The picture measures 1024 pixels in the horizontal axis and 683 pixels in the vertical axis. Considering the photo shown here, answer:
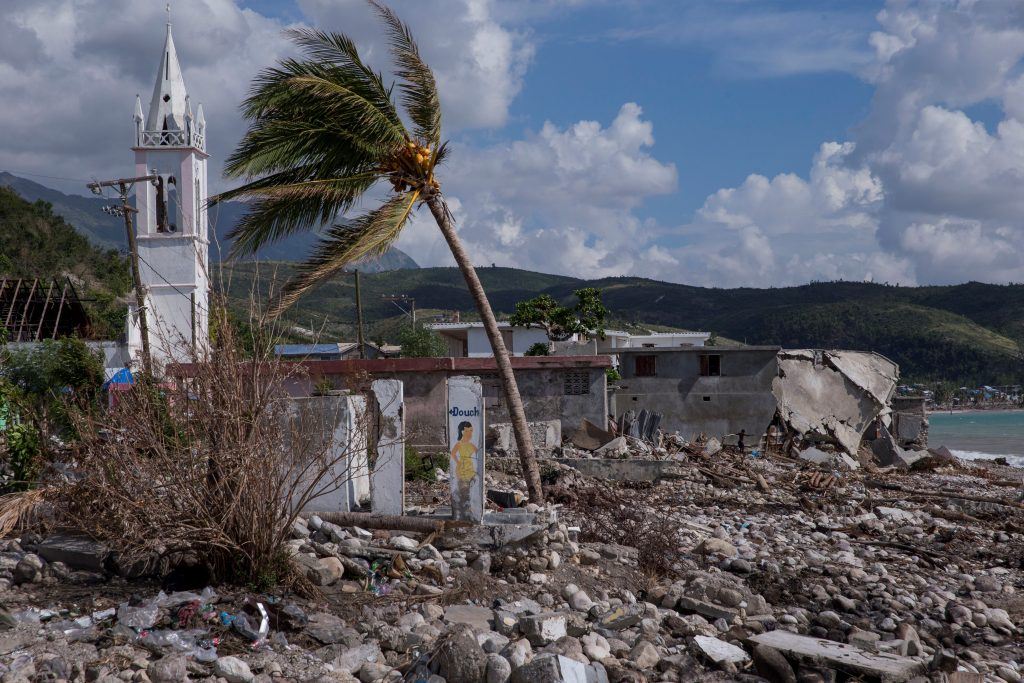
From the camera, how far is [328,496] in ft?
37.0

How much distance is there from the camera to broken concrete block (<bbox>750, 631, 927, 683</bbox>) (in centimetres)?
701

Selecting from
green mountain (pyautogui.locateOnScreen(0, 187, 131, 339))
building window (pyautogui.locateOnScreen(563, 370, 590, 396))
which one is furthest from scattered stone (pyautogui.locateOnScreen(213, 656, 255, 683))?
green mountain (pyautogui.locateOnScreen(0, 187, 131, 339))

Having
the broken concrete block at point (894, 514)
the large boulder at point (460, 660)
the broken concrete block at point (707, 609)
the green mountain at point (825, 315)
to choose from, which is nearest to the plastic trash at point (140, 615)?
the large boulder at point (460, 660)

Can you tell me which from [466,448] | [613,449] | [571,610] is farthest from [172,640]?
[613,449]

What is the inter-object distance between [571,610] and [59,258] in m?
50.1

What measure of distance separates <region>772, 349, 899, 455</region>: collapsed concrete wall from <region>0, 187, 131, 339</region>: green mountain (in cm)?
3022

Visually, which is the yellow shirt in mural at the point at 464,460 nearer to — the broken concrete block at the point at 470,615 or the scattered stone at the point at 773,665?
the broken concrete block at the point at 470,615

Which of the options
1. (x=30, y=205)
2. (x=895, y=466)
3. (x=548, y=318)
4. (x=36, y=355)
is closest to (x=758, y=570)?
(x=895, y=466)

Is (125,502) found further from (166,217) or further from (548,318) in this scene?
(548,318)

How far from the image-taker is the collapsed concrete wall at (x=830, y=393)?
30.5 meters

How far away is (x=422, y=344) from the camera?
4625 centimetres

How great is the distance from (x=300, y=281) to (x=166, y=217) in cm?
2486

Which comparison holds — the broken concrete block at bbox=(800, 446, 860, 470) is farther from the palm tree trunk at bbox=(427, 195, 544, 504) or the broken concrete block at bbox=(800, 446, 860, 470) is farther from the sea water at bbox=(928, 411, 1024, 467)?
the sea water at bbox=(928, 411, 1024, 467)

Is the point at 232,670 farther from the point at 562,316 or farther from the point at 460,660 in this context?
the point at 562,316
